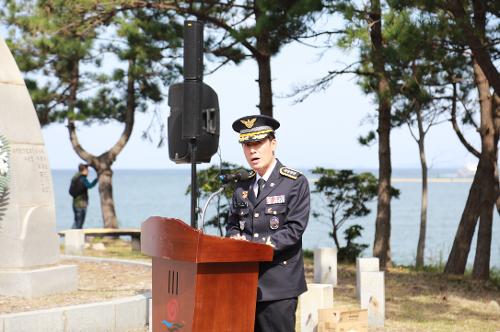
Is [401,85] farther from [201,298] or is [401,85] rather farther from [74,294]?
[201,298]

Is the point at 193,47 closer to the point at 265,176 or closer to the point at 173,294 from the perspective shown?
the point at 265,176

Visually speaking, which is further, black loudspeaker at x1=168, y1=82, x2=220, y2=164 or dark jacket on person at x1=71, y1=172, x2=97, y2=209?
dark jacket on person at x1=71, y1=172, x2=97, y2=209

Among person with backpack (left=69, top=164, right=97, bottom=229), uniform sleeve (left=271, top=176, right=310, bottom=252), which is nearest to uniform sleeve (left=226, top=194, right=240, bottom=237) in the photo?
uniform sleeve (left=271, top=176, right=310, bottom=252)

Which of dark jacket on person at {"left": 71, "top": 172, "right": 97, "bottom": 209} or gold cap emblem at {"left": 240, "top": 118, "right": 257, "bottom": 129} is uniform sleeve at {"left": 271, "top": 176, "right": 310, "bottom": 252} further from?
dark jacket on person at {"left": 71, "top": 172, "right": 97, "bottom": 209}

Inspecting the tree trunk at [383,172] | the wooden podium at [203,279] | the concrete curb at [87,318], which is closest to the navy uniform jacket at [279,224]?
the wooden podium at [203,279]

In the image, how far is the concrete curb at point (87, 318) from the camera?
7.91 meters

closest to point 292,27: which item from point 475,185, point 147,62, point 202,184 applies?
point 475,185

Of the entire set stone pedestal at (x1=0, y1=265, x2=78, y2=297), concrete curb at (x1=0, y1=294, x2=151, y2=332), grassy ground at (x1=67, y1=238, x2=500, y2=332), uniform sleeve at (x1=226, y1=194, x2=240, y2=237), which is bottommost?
grassy ground at (x1=67, y1=238, x2=500, y2=332)

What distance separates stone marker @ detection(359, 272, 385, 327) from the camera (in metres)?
9.38

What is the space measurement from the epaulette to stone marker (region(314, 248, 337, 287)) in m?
7.83

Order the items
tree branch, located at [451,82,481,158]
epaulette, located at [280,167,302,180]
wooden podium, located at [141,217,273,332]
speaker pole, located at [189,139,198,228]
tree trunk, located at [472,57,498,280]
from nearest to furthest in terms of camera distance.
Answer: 1. wooden podium, located at [141,217,273,332]
2. epaulette, located at [280,167,302,180]
3. speaker pole, located at [189,139,198,228]
4. tree trunk, located at [472,57,498,280]
5. tree branch, located at [451,82,481,158]

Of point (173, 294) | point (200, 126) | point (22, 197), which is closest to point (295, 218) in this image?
point (173, 294)

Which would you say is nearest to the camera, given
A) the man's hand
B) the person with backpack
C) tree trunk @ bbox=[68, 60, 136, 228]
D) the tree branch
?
the man's hand

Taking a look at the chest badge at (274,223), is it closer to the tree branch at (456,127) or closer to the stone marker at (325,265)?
the stone marker at (325,265)
